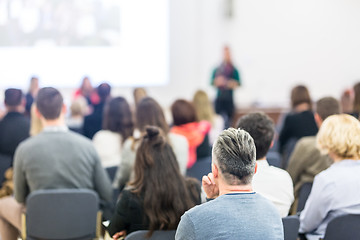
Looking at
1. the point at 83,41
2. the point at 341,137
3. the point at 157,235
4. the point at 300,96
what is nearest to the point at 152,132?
the point at 157,235

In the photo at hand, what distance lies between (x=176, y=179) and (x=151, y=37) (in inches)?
267

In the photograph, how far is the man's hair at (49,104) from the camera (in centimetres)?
309

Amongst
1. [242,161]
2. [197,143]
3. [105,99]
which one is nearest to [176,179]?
[242,161]

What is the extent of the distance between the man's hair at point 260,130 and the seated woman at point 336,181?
0.33 metres

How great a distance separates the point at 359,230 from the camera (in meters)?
2.27

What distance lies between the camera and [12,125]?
13.4ft

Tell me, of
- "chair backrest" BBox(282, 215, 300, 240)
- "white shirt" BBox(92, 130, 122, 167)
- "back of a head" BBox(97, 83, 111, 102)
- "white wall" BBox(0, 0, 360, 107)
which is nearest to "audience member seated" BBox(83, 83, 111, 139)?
"back of a head" BBox(97, 83, 111, 102)

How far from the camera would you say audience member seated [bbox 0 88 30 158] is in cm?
405

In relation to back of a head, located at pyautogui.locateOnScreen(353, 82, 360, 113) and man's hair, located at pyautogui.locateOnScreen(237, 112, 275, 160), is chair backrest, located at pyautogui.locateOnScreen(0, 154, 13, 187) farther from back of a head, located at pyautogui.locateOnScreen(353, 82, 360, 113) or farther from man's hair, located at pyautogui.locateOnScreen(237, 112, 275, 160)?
back of a head, located at pyautogui.locateOnScreen(353, 82, 360, 113)

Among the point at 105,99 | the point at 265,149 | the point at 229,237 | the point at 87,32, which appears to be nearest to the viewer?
the point at 229,237

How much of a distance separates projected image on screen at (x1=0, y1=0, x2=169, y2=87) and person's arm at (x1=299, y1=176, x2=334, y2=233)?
6526mm

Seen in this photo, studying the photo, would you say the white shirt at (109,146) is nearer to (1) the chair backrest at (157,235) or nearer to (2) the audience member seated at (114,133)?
(2) the audience member seated at (114,133)

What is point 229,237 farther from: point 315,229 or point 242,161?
point 315,229

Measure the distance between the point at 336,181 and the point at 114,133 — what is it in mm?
2057
